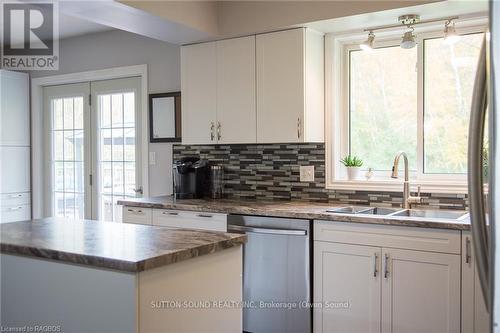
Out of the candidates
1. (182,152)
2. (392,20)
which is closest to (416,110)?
(392,20)

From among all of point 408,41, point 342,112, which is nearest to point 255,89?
point 342,112

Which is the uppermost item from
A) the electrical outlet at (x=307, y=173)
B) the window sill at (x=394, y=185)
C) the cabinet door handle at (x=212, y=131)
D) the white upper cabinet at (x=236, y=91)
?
the white upper cabinet at (x=236, y=91)

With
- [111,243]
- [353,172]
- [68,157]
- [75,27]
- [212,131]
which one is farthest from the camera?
[68,157]

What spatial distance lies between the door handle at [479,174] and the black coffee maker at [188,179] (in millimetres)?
2839

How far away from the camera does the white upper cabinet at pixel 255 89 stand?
3.33 meters

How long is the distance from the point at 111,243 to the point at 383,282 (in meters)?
1.60

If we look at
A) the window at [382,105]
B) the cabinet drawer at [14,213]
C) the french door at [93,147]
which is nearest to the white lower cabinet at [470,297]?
the window at [382,105]

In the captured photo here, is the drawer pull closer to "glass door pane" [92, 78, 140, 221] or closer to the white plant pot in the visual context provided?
the white plant pot

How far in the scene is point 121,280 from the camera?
1.55 metres

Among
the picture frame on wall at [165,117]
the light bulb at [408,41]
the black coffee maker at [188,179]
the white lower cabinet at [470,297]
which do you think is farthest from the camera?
the picture frame on wall at [165,117]

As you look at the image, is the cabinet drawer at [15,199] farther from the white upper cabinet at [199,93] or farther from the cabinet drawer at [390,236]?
the cabinet drawer at [390,236]

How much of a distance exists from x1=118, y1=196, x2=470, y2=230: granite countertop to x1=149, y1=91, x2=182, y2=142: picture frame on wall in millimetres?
621

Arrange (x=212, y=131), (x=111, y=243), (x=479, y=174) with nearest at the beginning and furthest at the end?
(x=479, y=174) → (x=111, y=243) → (x=212, y=131)

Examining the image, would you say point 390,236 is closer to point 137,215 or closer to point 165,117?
point 137,215
